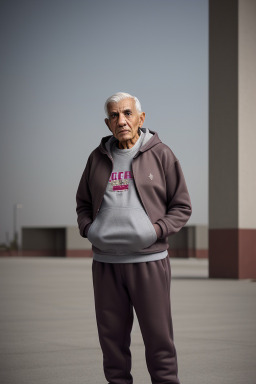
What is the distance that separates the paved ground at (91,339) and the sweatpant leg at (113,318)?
4.58 feet

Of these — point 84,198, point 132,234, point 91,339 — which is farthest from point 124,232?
point 91,339

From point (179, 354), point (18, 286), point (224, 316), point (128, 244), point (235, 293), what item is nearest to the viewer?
point (128, 244)

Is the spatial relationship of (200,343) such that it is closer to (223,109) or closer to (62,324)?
(62,324)

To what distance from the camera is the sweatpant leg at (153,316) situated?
4.00 metres

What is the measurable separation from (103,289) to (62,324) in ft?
16.4

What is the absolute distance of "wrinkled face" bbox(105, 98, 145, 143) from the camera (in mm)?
4129

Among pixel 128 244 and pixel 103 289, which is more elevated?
pixel 128 244

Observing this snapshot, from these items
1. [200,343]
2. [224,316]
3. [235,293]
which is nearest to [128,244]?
[200,343]

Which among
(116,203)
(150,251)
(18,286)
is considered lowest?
(18,286)

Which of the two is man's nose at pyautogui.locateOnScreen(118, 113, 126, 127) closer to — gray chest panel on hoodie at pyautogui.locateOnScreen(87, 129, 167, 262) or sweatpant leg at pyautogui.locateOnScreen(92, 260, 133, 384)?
gray chest panel on hoodie at pyautogui.locateOnScreen(87, 129, 167, 262)

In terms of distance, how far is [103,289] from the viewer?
13.4 ft

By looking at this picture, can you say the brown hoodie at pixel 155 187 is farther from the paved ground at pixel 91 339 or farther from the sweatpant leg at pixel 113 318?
the paved ground at pixel 91 339

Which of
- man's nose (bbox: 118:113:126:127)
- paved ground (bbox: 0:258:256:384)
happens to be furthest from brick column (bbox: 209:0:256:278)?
man's nose (bbox: 118:113:126:127)

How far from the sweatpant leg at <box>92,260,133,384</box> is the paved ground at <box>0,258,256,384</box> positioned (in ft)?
4.58
